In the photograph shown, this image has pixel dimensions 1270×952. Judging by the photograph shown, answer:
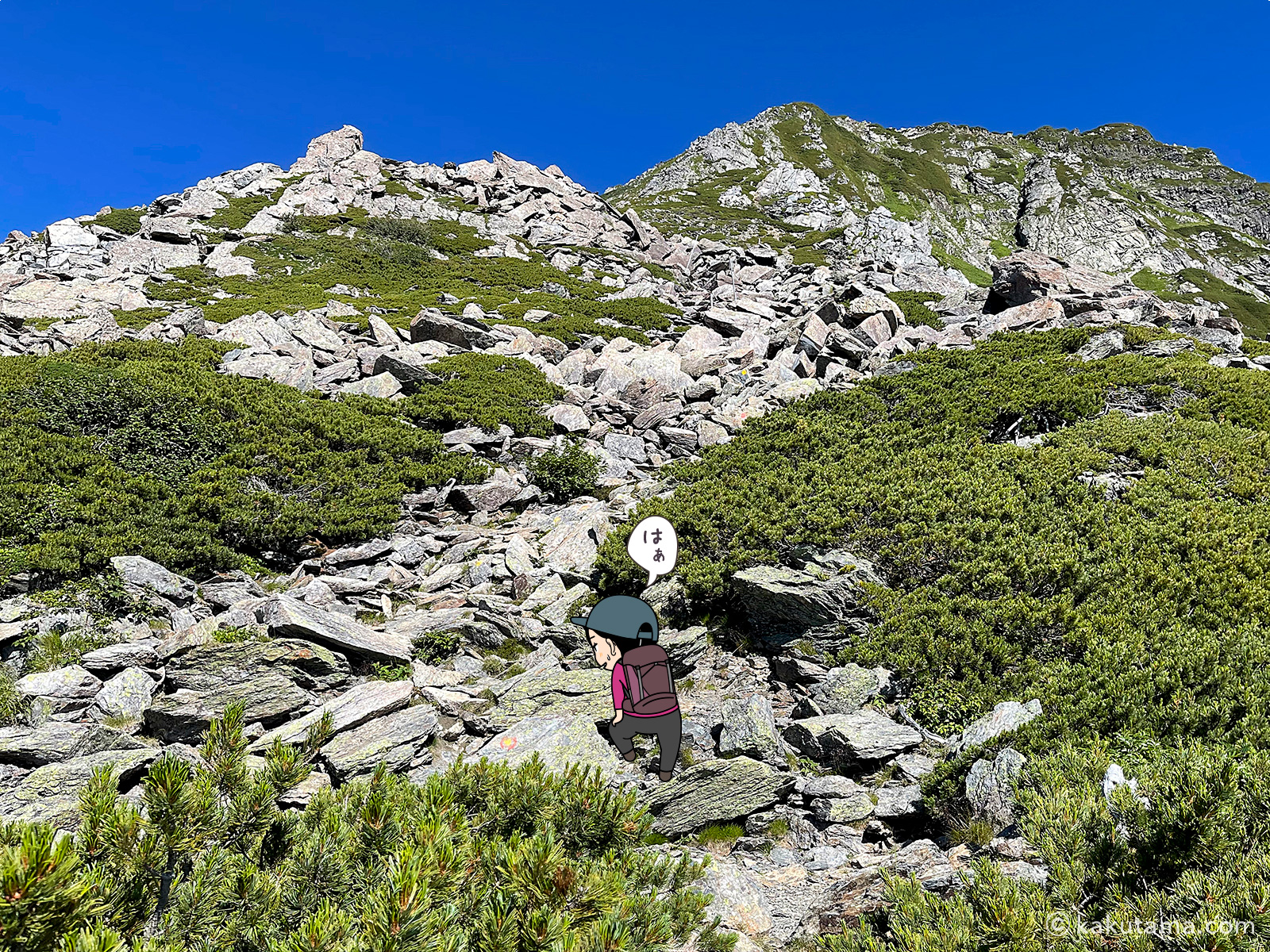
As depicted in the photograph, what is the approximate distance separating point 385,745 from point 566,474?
33.9 ft

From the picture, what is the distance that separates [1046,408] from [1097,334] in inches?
260

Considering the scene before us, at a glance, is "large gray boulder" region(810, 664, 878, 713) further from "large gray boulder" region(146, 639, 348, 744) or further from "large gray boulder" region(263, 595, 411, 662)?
"large gray boulder" region(146, 639, 348, 744)

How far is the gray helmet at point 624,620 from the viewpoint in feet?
25.9

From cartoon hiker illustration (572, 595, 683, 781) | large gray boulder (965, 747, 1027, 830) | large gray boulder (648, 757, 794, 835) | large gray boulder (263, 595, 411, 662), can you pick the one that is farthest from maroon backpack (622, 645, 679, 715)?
large gray boulder (263, 595, 411, 662)

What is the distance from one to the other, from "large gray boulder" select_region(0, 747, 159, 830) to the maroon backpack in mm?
5344

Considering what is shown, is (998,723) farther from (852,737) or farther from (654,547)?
(654,547)

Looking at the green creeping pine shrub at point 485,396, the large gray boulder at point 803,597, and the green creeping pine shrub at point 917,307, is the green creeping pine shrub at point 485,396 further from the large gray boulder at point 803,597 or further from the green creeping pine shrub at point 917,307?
the green creeping pine shrub at point 917,307

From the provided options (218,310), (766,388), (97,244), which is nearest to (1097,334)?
(766,388)

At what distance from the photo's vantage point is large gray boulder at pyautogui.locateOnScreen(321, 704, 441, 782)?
7859 millimetres

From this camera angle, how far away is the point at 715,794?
7.40 meters

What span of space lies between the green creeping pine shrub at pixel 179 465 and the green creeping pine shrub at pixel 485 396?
1.42m

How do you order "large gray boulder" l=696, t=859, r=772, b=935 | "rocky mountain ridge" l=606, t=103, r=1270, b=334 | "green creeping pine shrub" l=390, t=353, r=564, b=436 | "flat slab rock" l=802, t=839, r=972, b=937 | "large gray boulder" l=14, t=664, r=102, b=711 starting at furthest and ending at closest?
"rocky mountain ridge" l=606, t=103, r=1270, b=334
"green creeping pine shrub" l=390, t=353, r=564, b=436
"large gray boulder" l=14, t=664, r=102, b=711
"large gray boulder" l=696, t=859, r=772, b=935
"flat slab rock" l=802, t=839, r=972, b=937

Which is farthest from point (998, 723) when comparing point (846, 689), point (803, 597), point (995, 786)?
point (803, 597)

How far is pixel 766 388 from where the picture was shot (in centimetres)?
2270
